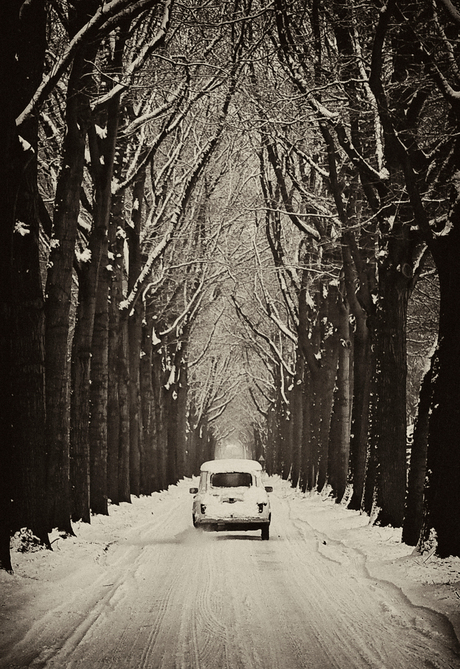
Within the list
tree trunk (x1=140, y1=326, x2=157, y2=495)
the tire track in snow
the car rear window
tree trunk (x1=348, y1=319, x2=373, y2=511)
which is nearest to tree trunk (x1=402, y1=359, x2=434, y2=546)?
the tire track in snow

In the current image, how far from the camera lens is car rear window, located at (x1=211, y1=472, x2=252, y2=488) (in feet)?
60.5

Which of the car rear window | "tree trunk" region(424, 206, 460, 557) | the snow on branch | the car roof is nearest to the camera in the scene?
the snow on branch

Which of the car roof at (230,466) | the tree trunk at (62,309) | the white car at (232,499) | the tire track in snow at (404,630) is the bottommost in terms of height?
the tire track in snow at (404,630)

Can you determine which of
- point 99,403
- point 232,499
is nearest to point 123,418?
point 99,403

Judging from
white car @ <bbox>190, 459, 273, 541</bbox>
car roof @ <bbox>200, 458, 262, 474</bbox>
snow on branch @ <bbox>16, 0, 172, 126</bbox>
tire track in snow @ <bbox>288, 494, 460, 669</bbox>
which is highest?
snow on branch @ <bbox>16, 0, 172, 126</bbox>

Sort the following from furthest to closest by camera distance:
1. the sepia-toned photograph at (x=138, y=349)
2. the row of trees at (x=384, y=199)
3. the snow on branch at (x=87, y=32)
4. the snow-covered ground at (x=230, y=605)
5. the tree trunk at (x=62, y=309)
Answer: the tree trunk at (x=62, y=309), the row of trees at (x=384, y=199), the snow on branch at (x=87, y=32), the sepia-toned photograph at (x=138, y=349), the snow-covered ground at (x=230, y=605)

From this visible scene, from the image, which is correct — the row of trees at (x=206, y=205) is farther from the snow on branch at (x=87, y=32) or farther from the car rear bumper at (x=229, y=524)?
the car rear bumper at (x=229, y=524)

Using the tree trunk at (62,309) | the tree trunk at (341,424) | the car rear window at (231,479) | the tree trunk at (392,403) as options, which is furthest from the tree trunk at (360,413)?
the tree trunk at (62,309)

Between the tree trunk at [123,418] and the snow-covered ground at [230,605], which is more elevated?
the tree trunk at [123,418]

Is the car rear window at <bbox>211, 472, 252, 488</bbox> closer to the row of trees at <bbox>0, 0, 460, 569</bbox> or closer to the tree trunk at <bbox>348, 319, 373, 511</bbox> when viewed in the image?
the row of trees at <bbox>0, 0, 460, 569</bbox>

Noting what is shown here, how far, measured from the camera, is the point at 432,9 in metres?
12.2

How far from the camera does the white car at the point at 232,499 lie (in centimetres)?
1738

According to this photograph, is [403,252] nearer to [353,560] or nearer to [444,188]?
[444,188]

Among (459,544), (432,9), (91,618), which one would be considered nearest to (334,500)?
(459,544)
